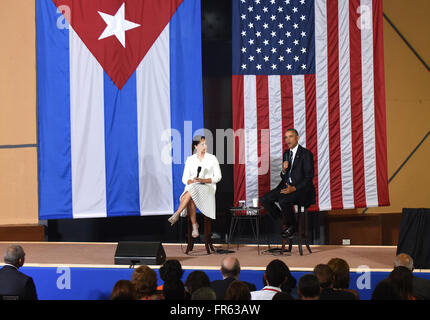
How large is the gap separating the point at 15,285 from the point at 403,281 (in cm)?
254

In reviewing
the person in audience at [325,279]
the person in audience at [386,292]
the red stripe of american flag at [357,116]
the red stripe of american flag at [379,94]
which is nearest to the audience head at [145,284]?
the person in audience at [325,279]

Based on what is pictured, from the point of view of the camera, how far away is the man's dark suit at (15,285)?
3.41 meters

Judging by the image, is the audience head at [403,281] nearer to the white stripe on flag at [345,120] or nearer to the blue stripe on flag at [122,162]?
the white stripe on flag at [345,120]

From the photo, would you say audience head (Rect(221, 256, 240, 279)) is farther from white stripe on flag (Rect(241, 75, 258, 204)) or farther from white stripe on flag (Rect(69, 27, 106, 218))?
white stripe on flag (Rect(69, 27, 106, 218))

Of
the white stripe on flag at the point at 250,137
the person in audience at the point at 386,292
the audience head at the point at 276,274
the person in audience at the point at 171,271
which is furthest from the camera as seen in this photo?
the white stripe on flag at the point at 250,137

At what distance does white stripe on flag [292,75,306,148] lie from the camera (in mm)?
6965

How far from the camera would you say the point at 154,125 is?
701 cm

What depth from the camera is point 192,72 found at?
6992mm

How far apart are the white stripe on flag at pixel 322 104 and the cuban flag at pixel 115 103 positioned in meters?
1.63

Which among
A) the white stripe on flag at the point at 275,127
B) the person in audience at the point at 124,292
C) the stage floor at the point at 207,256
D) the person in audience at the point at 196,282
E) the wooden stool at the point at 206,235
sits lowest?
the stage floor at the point at 207,256

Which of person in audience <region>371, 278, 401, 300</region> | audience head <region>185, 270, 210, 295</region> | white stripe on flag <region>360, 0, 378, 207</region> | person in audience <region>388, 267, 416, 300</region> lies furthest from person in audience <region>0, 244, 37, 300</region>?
white stripe on flag <region>360, 0, 378, 207</region>

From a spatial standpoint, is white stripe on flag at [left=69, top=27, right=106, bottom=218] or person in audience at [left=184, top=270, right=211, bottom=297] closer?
person in audience at [left=184, top=270, right=211, bottom=297]

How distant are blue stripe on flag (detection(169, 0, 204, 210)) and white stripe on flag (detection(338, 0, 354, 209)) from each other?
6.37 ft
